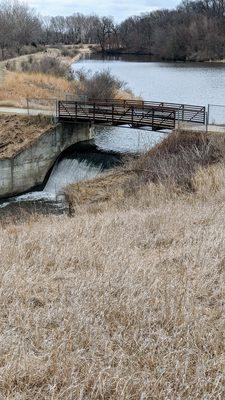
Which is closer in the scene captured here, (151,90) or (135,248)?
(135,248)

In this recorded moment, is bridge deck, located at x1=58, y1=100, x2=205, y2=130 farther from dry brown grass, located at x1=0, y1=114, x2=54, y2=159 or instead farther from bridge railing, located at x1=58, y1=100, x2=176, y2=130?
dry brown grass, located at x1=0, y1=114, x2=54, y2=159

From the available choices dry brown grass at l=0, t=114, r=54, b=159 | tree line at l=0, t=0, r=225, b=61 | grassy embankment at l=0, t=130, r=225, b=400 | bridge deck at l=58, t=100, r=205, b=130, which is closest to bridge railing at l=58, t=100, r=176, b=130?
bridge deck at l=58, t=100, r=205, b=130

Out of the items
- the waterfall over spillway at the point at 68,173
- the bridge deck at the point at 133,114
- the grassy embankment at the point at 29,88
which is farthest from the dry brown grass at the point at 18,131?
the grassy embankment at the point at 29,88

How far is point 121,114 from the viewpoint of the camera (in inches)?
1047

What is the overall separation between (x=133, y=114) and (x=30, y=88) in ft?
50.7

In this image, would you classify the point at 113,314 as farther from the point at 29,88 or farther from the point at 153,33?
the point at 153,33

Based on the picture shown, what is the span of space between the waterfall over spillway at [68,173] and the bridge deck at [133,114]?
2.61 m

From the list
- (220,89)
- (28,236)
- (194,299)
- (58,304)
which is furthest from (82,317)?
(220,89)

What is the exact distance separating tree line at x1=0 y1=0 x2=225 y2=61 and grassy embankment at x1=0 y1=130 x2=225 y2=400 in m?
70.7

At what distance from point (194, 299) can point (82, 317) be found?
1.40m

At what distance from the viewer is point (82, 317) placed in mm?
5277

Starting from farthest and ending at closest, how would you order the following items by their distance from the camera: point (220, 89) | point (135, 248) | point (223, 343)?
point (220, 89), point (135, 248), point (223, 343)

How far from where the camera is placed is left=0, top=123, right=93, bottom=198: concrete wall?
25.4 m

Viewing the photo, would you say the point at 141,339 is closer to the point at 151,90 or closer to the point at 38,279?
the point at 38,279
